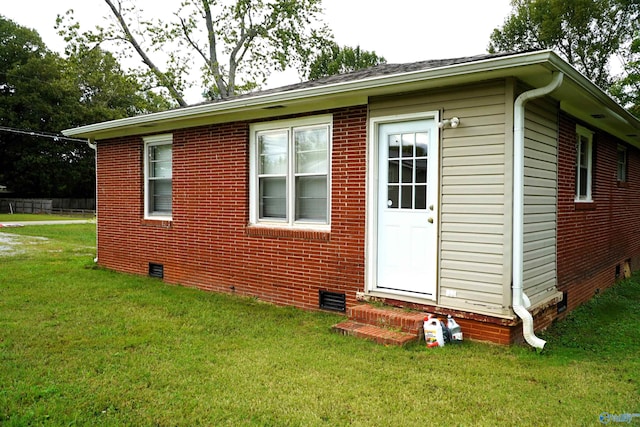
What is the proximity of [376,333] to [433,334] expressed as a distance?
585mm

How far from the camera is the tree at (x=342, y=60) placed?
3428 cm

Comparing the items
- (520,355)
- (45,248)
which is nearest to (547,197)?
(520,355)

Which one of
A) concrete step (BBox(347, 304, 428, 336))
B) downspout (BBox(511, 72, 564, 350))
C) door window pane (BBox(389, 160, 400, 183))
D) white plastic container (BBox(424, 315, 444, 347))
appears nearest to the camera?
downspout (BBox(511, 72, 564, 350))

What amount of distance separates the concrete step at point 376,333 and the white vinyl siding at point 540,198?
54.4 inches

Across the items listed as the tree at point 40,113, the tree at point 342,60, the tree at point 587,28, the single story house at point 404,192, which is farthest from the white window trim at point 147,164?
the tree at point 40,113

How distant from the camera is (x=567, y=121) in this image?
6289 mm

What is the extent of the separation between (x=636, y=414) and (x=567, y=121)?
4.07m

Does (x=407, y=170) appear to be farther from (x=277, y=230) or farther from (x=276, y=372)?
(x=276, y=372)

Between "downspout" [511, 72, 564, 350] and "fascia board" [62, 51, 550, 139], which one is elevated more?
"fascia board" [62, 51, 550, 139]

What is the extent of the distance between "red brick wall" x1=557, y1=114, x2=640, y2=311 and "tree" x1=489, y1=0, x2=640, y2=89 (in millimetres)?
16912

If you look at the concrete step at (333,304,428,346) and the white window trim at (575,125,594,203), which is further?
the white window trim at (575,125,594,203)

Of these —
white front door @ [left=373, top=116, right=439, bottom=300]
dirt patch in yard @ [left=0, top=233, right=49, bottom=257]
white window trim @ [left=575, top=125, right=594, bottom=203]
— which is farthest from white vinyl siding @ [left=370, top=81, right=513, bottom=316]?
dirt patch in yard @ [left=0, top=233, right=49, bottom=257]

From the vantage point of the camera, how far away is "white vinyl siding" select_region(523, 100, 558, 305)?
5047mm

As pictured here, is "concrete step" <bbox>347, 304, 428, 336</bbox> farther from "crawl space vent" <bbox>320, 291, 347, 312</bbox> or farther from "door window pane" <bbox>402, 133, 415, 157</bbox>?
"door window pane" <bbox>402, 133, 415, 157</bbox>
